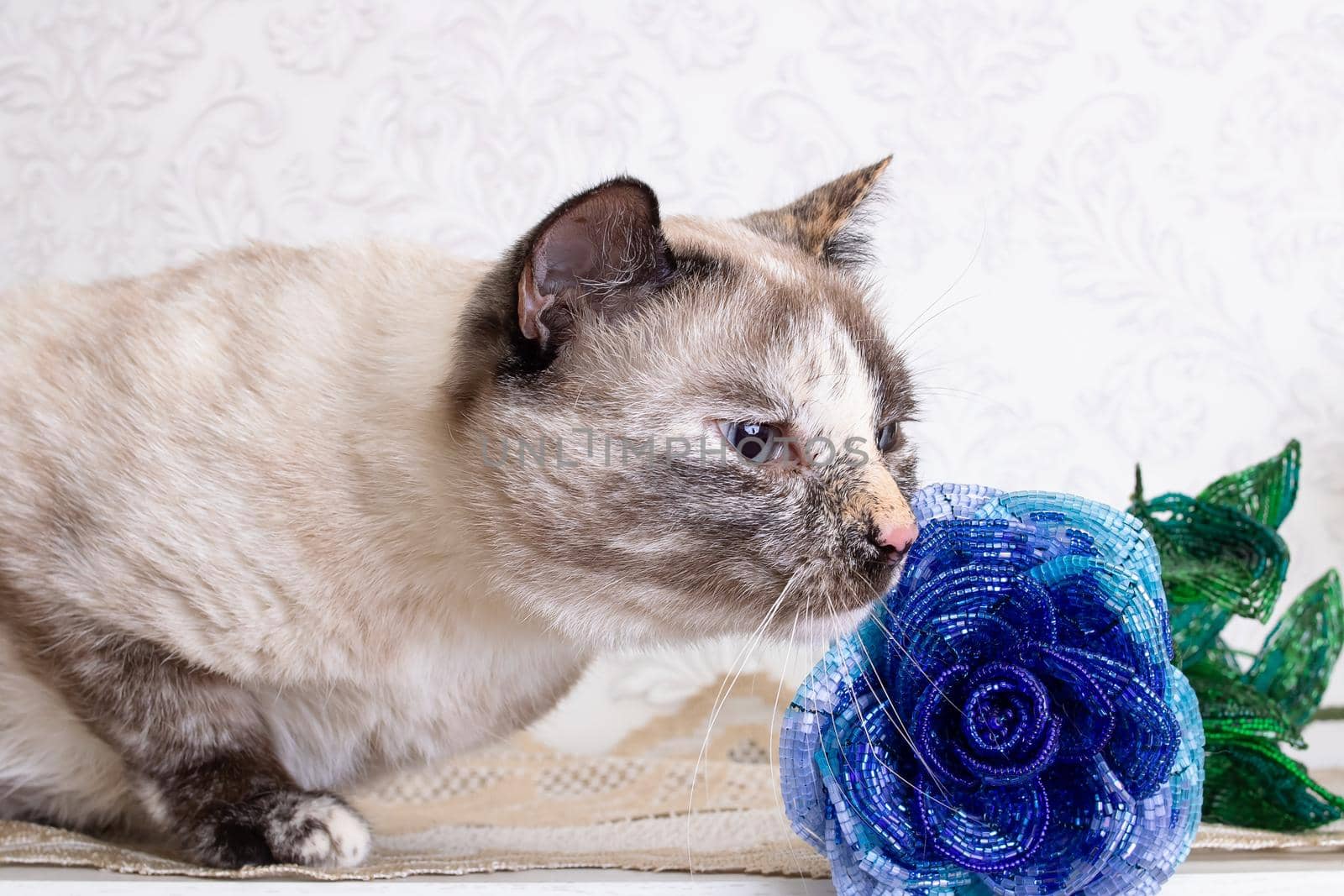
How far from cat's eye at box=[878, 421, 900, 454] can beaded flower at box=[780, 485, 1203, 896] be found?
0.16m

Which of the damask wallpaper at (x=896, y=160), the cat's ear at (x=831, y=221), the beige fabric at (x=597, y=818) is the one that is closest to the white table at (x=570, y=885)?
the beige fabric at (x=597, y=818)

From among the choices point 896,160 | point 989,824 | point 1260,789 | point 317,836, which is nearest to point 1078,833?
point 989,824

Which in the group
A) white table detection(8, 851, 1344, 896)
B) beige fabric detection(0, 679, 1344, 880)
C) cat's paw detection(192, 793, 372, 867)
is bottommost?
beige fabric detection(0, 679, 1344, 880)

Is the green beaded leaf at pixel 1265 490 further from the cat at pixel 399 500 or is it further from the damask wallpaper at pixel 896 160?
the damask wallpaper at pixel 896 160

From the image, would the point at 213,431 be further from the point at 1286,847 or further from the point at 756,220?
the point at 1286,847

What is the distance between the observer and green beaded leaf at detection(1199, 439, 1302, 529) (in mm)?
1135

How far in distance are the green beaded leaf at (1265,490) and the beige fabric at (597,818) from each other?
1.01 ft

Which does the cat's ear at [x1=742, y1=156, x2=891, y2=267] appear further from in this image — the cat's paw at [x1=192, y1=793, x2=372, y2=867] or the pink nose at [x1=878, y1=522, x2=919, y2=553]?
the cat's paw at [x1=192, y1=793, x2=372, y2=867]

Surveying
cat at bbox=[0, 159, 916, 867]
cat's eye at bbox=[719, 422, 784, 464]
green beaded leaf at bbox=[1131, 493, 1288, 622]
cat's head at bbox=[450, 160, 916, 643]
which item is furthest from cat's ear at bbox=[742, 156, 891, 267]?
green beaded leaf at bbox=[1131, 493, 1288, 622]

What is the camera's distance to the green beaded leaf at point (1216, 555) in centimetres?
106

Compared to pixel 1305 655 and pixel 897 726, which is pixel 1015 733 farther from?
pixel 1305 655

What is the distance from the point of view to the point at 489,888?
798 mm

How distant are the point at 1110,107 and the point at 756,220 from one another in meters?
0.85

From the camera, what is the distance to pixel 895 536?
835 millimetres
